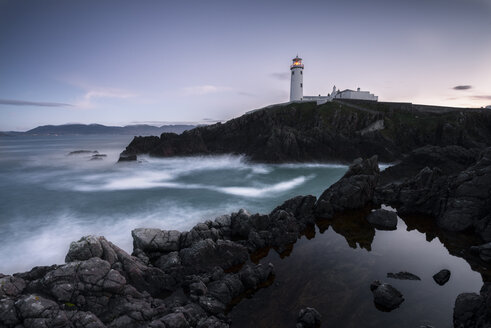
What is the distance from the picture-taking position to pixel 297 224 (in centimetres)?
1950

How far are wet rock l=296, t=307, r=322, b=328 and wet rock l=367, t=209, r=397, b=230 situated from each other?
11.9 meters

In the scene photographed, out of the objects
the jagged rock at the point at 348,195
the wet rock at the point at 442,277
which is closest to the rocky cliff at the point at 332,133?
the jagged rock at the point at 348,195

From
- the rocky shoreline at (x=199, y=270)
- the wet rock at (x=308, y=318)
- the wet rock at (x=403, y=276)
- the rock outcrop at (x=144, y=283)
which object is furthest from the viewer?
the wet rock at (x=403, y=276)

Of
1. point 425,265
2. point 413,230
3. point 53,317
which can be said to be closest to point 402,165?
point 413,230

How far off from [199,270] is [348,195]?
15.4 meters

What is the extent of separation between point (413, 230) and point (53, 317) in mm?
22143

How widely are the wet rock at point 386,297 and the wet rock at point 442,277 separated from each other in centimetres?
296

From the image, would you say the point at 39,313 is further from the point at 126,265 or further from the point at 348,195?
the point at 348,195

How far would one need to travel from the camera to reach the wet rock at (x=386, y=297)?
37.9 feet

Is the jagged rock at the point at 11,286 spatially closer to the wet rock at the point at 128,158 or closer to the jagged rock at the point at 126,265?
the jagged rock at the point at 126,265

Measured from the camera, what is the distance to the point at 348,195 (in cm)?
2359

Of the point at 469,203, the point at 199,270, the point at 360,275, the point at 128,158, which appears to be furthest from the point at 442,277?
the point at 128,158

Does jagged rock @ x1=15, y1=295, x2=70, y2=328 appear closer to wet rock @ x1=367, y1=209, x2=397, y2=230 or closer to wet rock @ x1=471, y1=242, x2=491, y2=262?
wet rock @ x1=367, y1=209, x2=397, y2=230

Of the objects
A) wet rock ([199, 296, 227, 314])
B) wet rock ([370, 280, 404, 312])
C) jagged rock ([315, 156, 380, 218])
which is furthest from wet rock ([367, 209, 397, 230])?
wet rock ([199, 296, 227, 314])
